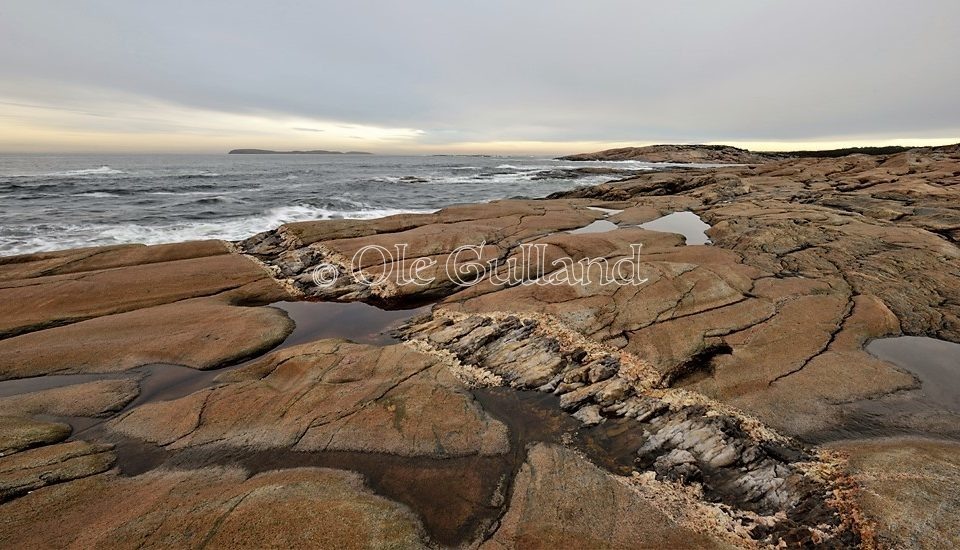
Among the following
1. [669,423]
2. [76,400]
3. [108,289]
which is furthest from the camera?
[108,289]

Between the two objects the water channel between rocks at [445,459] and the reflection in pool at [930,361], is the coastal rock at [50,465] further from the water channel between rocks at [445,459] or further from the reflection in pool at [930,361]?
the reflection in pool at [930,361]

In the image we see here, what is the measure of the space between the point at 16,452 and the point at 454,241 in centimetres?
1408

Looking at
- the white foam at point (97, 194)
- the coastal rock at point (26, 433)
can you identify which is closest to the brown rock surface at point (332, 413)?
the coastal rock at point (26, 433)

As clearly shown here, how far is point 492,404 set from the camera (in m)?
8.02

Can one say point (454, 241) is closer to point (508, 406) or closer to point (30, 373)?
point (508, 406)

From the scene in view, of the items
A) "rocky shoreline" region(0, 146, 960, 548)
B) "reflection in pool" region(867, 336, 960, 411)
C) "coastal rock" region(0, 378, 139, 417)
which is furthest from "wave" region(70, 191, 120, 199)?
"reflection in pool" region(867, 336, 960, 411)

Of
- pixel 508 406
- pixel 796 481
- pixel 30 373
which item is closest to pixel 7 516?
pixel 30 373

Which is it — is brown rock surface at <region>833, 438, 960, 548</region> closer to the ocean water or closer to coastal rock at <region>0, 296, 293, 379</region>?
coastal rock at <region>0, 296, 293, 379</region>

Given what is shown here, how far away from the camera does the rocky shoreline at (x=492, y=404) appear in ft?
17.4

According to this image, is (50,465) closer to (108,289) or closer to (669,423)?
(108,289)

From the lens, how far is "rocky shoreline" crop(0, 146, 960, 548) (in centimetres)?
529

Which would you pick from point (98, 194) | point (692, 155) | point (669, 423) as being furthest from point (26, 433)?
point (692, 155)

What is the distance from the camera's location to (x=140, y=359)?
9922mm

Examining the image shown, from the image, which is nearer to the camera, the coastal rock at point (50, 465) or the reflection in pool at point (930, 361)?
the coastal rock at point (50, 465)
